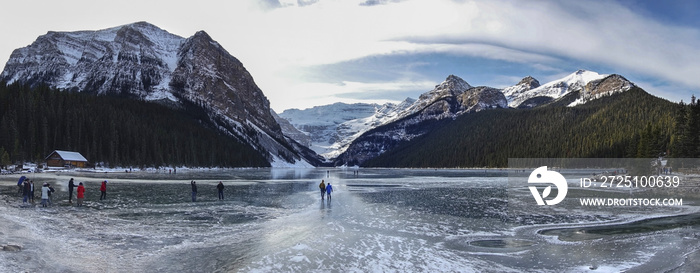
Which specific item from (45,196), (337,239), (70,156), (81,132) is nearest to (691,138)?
(337,239)

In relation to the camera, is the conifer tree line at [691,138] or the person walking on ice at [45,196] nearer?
the person walking on ice at [45,196]

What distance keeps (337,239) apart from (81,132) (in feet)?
359

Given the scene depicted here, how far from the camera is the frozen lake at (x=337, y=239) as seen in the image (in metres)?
14.6

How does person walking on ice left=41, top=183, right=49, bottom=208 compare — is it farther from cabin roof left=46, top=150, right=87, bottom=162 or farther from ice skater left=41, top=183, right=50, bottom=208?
cabin roof left=46, top=150, right=87, bottom=162

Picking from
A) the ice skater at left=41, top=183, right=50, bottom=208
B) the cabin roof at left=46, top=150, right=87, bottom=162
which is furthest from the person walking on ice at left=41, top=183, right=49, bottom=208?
the cabin roof at left=46, top=150, right=87, bottom=162

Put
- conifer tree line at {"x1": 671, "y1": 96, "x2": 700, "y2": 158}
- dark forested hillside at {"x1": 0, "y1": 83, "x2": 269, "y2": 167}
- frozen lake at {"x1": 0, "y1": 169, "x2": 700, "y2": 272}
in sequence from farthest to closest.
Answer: dark forested hillside at {"x1": 0, "y1": 83, "x2": 269, "y2": 167} → conifer tree line at {"x1": 671, "y1": 96, "x2": 700, "y2": 158} → frozen lake at {"x1": 0, "y1": 169, "x2": 700, "y2": 272}

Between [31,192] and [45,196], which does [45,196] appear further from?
[31,192]

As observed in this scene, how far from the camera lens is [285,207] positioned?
3181cm

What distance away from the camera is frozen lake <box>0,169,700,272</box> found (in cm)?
1460

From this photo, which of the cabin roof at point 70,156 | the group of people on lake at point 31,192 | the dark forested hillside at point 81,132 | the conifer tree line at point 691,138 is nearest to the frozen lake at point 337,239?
the group of people on lake at point 31,192

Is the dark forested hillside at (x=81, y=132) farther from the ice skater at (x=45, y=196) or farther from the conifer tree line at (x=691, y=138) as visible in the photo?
the conifer tree line at (x=691, y=138)

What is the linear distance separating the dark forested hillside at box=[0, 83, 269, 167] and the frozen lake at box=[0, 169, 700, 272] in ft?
234

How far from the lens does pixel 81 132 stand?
10606 cm

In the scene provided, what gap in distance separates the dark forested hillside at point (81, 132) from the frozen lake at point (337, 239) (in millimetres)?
71369
